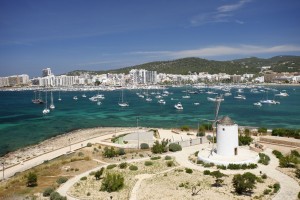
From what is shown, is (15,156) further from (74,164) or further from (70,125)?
(70,125)

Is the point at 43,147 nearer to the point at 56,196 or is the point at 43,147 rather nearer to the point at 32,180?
the point at 32,180

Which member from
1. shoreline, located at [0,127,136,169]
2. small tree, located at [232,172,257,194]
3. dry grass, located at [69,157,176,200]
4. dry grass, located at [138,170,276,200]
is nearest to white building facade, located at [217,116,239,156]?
dry grass, located at [138,170,276,200]

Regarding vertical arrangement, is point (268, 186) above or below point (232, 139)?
below

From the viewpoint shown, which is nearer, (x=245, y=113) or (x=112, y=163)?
Answer: (x=112, y=163)

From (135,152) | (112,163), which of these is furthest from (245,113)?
(112,163)

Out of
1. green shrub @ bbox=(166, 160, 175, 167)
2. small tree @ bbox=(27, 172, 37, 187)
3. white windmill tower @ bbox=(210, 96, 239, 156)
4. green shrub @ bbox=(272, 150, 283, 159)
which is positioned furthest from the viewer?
green shrub @ bbox=(272, 150, 283, 159)

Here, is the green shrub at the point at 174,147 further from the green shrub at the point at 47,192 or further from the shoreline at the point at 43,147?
the green shrub at the point at 47,192

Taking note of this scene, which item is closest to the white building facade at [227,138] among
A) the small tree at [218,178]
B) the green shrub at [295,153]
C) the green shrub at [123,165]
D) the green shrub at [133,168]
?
the small tree at [218,178]

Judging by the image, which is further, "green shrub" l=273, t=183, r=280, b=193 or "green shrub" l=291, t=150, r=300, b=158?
"green shrub" l=291, t=150, r=300, b=158

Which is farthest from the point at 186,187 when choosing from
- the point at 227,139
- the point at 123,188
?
the point at 227,139

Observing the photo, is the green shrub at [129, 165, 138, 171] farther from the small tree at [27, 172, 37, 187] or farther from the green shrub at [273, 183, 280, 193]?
the green shrub at [273, 183, 280, 193]

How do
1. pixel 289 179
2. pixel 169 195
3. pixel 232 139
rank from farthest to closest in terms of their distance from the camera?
pixel 232 139
pixel 289 179
pixel 169 195
